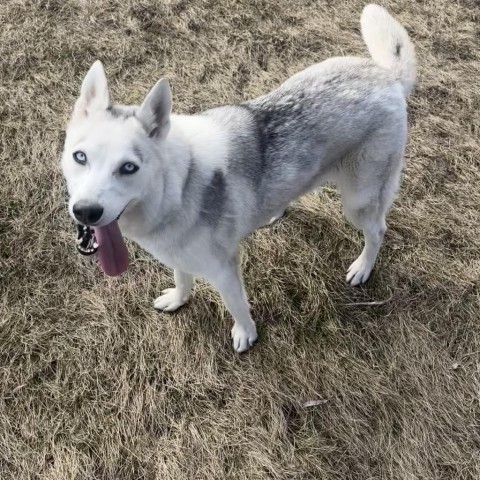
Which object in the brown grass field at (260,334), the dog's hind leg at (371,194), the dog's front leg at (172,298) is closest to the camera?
the dog's hind leg at (371,194)

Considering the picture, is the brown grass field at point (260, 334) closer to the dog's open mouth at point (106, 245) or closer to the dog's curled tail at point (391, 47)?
the dog's open mouth at point (106, 245)

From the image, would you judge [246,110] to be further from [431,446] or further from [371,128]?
[431,446]

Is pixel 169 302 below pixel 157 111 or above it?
below

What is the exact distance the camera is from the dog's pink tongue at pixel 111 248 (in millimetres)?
2641

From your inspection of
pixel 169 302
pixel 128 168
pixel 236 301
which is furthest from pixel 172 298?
pixel 128 168

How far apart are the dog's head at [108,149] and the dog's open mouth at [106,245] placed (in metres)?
0.29

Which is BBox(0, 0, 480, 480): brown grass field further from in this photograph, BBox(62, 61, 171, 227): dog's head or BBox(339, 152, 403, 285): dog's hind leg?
BBox(62, 61, 171, 227): dog's head

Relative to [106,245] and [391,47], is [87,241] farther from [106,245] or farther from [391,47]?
[391,47]

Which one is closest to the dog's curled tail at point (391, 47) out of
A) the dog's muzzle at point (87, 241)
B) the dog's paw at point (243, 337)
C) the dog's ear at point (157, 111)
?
the dog's ear at point (157, 111)

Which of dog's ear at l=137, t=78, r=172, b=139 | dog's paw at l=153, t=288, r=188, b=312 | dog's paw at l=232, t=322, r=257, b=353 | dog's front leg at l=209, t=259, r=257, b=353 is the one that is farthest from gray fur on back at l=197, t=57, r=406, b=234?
dog's paw at l=153, t=288, r=188, b=312

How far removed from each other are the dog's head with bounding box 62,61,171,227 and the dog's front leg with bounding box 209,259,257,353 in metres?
0.87

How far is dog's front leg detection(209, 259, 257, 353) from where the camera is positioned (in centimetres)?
309

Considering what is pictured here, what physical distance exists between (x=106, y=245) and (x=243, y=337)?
4.67ft

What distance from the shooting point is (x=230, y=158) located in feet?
9.50
